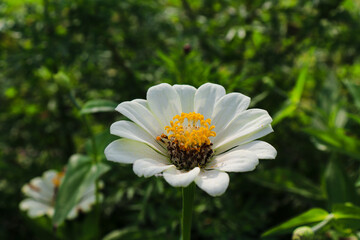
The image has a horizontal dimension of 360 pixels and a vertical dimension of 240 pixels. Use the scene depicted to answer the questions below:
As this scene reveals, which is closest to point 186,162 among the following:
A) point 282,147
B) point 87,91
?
point 282,147

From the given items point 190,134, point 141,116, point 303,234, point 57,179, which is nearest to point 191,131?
point 190,134

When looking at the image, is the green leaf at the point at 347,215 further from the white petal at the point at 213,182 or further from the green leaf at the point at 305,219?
the white petal at the point at 213,182

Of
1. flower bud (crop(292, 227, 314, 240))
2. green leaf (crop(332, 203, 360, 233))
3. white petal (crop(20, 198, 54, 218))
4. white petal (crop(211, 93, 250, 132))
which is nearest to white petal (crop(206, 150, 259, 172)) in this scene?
white petal (crop(211, 93, 250, 132))

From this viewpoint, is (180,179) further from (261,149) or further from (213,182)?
(261,149)

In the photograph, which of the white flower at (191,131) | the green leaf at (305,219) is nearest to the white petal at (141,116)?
the white flower at (191,131)

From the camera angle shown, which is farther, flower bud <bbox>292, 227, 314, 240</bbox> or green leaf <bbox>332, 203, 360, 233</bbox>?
green leaf <bbox>332, 203, 360, 233</bbox>

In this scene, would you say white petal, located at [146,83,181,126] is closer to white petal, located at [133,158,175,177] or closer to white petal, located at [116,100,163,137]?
white petal, located at [116,100,163,137]
